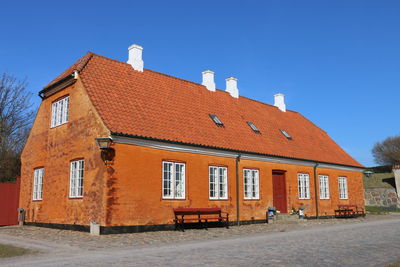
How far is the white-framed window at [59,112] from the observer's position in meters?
17.4

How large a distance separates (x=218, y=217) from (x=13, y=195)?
10708 millimetres

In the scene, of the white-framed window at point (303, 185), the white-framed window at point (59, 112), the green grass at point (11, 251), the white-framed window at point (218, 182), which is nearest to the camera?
the green grass at point (11, 251)

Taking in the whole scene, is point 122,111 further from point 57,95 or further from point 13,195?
point 13,195

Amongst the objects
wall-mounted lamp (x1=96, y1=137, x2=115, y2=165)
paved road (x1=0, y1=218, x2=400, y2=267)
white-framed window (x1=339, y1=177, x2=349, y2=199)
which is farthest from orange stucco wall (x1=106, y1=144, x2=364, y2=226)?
white-framed window (x1=339, y1=177, x2=349, y2=199)

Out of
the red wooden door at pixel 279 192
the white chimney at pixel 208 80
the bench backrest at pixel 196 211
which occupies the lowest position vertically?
the bench backrest at pixel 196 211

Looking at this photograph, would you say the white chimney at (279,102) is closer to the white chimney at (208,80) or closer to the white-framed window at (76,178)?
the white chimney at (208,80)

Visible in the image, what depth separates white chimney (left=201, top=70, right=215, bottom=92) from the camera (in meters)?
23.5

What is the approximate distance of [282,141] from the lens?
23750mm

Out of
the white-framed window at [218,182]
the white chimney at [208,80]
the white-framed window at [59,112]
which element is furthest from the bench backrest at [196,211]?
the white chimney at [208,80]

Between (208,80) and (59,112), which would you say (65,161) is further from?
(208,80)

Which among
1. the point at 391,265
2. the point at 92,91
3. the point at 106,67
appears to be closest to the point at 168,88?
the point at 106,67

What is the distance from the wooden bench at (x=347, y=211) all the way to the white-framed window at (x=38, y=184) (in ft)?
60.5

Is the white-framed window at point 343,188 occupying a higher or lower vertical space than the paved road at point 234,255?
higher

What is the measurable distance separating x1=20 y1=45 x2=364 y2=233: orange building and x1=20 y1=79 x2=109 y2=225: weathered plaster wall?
0.04m
